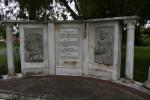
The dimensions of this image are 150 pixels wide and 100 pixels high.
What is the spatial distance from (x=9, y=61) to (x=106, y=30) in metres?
3.56

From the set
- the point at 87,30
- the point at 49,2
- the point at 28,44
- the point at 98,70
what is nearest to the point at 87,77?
the point at 98,70

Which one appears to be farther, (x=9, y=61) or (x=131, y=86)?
(x=9, y=61)

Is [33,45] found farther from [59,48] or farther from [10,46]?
[59,48]

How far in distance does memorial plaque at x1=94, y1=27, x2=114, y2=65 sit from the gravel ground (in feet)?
2.44

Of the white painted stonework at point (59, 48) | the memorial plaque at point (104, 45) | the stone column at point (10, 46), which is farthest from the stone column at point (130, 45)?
the stone column at point (10, 46)

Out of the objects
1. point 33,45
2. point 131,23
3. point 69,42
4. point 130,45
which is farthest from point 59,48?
point 131,23

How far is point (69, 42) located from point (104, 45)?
1384 mm

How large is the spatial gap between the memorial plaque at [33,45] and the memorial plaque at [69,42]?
2.43ft

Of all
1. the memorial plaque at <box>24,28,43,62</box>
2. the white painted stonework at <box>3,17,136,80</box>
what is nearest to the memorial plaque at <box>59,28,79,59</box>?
the white painted stonework at <box>3,17,136,80</box>

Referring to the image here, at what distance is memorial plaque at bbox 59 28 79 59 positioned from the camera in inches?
337

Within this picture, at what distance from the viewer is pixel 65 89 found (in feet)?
21.4

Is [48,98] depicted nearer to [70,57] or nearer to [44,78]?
[44,78]

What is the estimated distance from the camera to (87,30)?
8367 millimetres

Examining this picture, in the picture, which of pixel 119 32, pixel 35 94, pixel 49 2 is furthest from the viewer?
pixel 49 2
